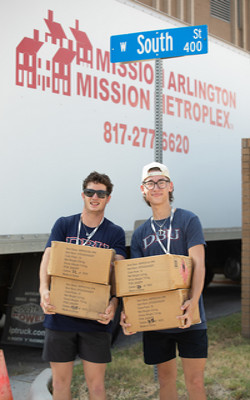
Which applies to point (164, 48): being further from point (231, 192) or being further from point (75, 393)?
point (231, 192)

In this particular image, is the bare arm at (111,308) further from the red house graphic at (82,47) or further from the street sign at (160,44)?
the red house graphic at (82,47)


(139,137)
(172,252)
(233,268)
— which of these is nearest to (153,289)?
(172,252)

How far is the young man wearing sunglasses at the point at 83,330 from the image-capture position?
3115 millimetres

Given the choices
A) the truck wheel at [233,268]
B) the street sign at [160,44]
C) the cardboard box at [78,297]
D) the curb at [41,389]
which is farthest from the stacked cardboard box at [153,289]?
the truck wheel at [233,268]

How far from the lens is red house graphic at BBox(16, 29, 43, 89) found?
4676mm

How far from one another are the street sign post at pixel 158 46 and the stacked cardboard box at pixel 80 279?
4.13 ft

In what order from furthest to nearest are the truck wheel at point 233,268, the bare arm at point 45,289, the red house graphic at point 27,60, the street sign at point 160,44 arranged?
the truck wheel at point 233,268, the red house graphic at point 27,60, the street sign at point 160,44, the bare arm at point 45,289

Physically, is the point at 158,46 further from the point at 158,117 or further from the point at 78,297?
the point at 78,297

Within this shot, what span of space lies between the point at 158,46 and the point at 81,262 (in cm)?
182

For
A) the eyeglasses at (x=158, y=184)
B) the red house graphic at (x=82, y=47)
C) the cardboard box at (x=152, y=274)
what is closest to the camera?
the cardboard box at (x=152, y=274)

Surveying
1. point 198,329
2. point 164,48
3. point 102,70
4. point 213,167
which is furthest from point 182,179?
point 198,329

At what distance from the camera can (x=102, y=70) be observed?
544 centimetres

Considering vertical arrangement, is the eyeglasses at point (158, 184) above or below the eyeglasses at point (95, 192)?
above

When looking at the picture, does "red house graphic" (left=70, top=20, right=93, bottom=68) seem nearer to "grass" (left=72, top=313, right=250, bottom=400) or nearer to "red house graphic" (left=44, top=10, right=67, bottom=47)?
Result: "red house graphic" (left=44, top=10, right=67, bottom=47)
